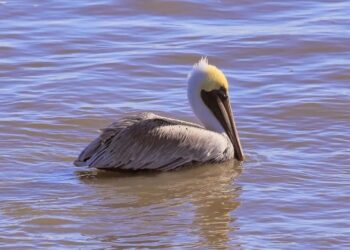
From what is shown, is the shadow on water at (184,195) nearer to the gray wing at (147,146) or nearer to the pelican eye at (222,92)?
the gray wing at (147,146)

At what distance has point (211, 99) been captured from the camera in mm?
8156

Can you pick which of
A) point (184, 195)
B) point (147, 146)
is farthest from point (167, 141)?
point (184, 195)

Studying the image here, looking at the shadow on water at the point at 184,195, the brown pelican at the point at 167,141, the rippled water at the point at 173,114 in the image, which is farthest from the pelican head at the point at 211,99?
the shadow on water at the point at 184,195

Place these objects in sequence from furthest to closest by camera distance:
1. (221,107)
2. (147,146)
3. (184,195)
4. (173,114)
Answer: (173,114)
(221,107)
(147,146)
(184,195)

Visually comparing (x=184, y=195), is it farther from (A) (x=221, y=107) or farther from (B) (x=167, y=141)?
(A) (x=221, y=107)

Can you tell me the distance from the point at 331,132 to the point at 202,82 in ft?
3.49

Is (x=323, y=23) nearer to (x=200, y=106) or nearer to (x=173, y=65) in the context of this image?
(x=173, y=65)

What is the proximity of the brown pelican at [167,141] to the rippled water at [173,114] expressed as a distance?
0.10m

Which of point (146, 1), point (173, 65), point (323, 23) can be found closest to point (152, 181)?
point (173, 65)

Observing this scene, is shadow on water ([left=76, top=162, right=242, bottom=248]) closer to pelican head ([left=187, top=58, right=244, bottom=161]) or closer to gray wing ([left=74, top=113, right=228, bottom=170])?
gray wing ([left=74, top=113, right=228, bottom=170])

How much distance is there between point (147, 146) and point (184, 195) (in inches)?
23.6

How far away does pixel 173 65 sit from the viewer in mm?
10250

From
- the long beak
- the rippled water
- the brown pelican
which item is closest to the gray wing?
the brown pelican

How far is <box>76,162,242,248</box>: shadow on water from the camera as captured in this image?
21.4ft
